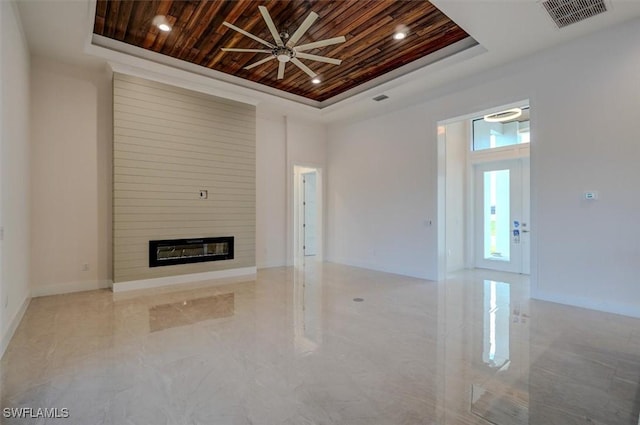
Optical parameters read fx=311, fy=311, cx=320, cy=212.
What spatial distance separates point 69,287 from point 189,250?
5.99 feet

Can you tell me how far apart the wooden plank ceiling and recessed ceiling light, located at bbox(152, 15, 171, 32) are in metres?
0.06

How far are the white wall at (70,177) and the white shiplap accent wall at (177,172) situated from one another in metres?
0.48

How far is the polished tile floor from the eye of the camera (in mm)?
2033

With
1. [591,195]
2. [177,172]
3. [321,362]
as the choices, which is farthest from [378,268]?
[177,172]

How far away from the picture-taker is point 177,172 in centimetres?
555

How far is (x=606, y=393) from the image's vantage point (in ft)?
7.29

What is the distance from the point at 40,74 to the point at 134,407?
5230 mm

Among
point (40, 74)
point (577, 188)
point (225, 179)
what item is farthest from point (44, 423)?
point (577, 188)

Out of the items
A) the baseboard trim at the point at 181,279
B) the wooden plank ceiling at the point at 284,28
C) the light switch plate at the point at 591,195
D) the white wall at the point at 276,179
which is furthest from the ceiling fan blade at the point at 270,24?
the light switch plate at the point at 591,195

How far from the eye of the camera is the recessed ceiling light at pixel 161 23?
12.9 feet

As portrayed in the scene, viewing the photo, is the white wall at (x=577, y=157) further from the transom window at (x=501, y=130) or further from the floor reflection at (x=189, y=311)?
the floor reflection at (x=189, y=311)

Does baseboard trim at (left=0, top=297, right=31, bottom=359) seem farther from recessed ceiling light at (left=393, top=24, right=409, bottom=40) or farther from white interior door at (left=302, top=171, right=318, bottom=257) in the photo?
white interior door at (left=302, top=171, right=318, bottom=257)

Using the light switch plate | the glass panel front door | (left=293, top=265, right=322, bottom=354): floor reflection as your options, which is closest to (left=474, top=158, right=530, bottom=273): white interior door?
the glass panel front door

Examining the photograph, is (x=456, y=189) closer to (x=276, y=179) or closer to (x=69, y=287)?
(x=276, y=179)
